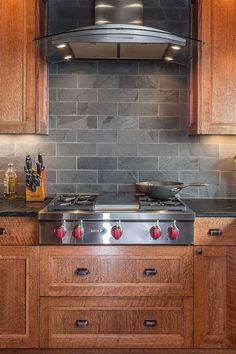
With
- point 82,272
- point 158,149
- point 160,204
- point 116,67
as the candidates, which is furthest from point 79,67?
point 82,272

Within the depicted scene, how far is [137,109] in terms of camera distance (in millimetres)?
2844

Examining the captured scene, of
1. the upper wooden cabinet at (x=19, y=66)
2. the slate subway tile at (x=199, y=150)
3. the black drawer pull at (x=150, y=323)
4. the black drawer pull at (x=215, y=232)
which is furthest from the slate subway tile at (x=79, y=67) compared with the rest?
the black drawer pull at (x=150, y=323)

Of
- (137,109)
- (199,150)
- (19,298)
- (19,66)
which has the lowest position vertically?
(19,298)

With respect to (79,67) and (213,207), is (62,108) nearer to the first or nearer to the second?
(79,67)

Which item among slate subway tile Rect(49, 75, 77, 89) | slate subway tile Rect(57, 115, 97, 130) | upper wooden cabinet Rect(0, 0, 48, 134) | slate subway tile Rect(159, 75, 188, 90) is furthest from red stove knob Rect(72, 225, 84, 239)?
slate subway tile Rect(159, 75, 188, 90)

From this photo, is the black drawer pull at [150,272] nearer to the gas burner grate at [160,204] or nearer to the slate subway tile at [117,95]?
the gas burner grate at [160,204]

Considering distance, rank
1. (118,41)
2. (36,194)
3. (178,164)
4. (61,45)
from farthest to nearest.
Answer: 1. (178,164)
2. (36,194)
3. (61,45)
4. (118,41)

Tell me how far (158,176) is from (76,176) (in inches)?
23.3

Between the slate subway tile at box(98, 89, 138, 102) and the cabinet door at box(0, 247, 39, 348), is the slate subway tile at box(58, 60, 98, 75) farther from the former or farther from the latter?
the cabinet door at box(0, 247, 39, 348)

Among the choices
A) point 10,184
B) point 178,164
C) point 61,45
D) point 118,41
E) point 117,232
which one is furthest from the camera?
point 178,164

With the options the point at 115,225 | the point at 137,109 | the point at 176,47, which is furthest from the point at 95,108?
the point at 115,225

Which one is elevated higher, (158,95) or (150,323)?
(158,95)

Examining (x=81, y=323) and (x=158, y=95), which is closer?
(x=81, y=323)

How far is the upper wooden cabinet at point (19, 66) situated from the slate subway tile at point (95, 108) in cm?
40
